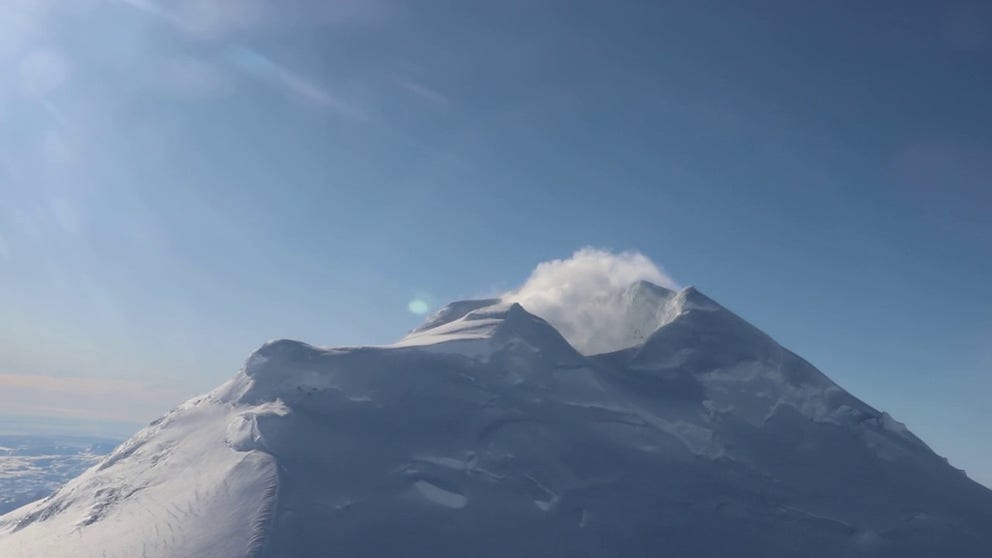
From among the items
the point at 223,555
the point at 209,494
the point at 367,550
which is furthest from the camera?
the point at 209,494

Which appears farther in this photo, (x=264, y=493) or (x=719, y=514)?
(x=719, y=514)

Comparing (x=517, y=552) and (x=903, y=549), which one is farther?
(x=903, y=549)

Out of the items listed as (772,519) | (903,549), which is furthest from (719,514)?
(903,549)

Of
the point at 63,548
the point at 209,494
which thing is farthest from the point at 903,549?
the point at 63,548

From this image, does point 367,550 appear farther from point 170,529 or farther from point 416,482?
point 170,529

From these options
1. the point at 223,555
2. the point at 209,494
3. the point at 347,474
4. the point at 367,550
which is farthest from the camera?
the point at 347,474

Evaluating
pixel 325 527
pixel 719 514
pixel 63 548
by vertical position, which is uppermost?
pixel 719 514

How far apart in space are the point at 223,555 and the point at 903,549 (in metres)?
158

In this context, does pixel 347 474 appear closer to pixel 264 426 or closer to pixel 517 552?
pixel 264 426

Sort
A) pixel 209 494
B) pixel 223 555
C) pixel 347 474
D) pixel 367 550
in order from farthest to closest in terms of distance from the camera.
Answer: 1. pixel 347 474
2. pixel 209 494
3. pixel 367 550
4. pixel 223 555

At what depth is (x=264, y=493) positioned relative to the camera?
174m

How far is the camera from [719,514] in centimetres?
19850

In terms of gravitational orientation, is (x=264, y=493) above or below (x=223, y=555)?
above

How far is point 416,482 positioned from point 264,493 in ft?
118
